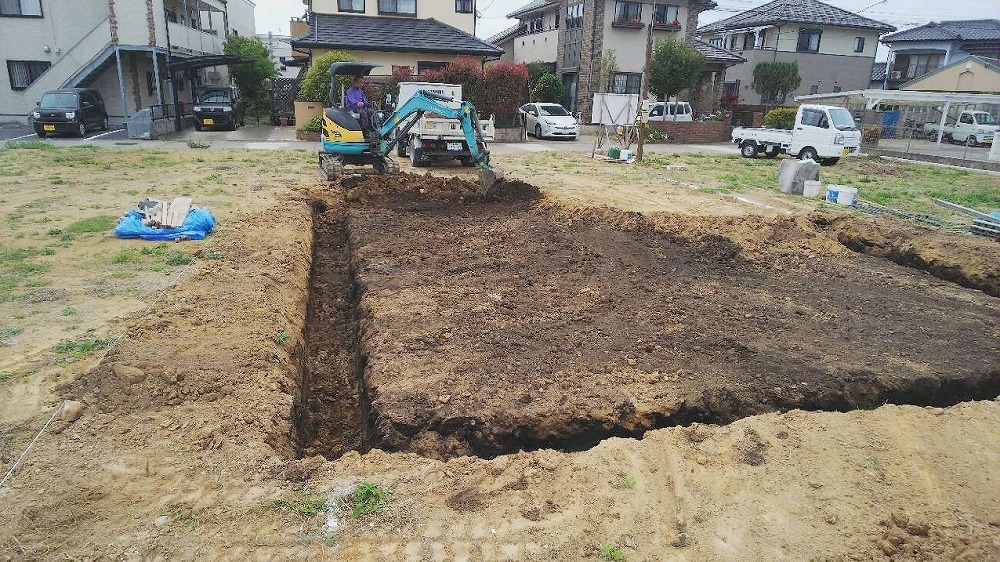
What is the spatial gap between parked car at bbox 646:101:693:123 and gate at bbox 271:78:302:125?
16371 mm

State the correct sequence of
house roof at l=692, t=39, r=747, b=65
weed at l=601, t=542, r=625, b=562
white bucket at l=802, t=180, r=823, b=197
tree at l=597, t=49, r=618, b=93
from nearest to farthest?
weed at l=601, t=542, r=625, b=562, white bucket at l=802, t=180, r=823, b=197, tree at l=597, t=49, r=618, b=93, house roof at l=692, t=39, r=747, b=65

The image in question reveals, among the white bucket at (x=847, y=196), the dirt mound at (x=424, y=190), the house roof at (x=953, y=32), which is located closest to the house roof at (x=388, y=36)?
the dirt mound at (x=424, y=190)

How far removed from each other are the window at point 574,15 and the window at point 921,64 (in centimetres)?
2465

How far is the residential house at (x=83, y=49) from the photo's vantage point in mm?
22953

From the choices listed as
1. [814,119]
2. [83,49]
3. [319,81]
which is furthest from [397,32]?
[814,119]

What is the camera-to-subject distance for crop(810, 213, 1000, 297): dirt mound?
25.6 ft

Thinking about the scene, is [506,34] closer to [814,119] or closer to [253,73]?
[253,73]

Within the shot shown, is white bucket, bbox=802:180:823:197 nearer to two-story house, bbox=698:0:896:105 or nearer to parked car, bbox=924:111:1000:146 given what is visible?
parked car, bbox=924:111:1000:146

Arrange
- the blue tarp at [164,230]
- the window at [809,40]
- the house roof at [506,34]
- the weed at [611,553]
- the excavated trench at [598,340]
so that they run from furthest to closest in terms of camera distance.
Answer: the house roof at [506,34] → the window at [809,40] → the blue tarp at [164,230] → the excavated trench at [598,340] → the weed at [611,553]

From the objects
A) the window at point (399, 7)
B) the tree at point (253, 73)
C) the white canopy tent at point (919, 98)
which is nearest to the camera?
the white canopy tent at point (919, 98)

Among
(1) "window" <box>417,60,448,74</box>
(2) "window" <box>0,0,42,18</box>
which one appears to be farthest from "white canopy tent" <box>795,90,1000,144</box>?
(2) "window" <box>0,0,42,18</box>

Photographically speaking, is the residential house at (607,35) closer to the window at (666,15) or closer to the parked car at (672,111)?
the window at (666,15)

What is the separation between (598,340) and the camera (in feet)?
18.0

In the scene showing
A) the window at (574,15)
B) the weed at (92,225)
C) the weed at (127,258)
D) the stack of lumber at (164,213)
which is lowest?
the weed at (127,258)
